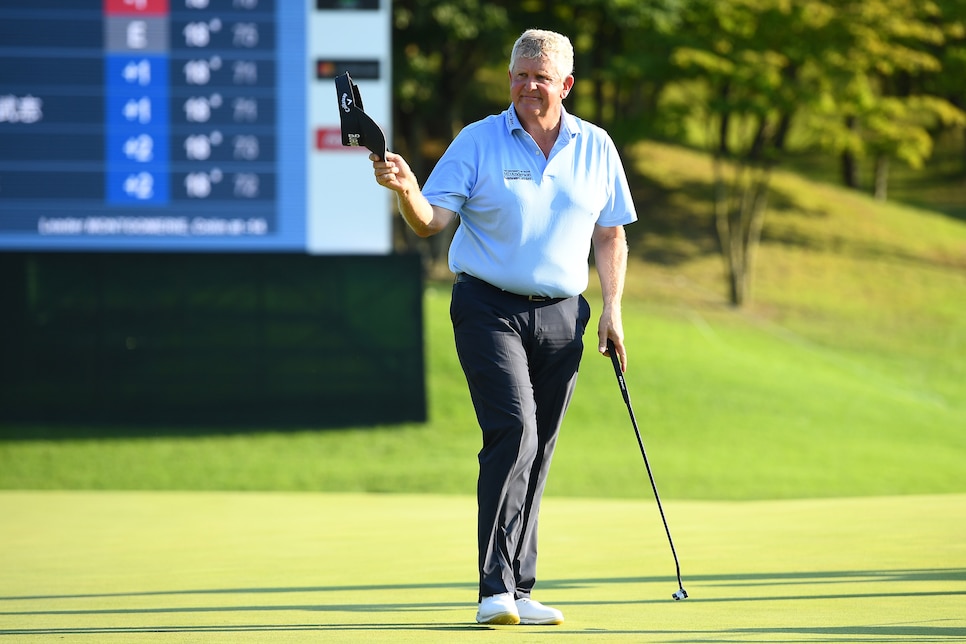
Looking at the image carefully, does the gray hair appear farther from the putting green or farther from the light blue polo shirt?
the putting green

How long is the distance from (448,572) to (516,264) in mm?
2047

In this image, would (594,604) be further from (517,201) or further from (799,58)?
(799,58)

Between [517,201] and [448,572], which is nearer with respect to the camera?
[517,201]

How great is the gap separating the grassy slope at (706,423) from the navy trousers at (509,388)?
7.91m

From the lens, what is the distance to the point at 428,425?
14.2 m

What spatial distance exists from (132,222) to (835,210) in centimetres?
2102

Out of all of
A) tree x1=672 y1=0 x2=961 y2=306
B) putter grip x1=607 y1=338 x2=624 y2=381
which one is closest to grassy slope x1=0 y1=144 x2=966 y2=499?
tree x1=672 y1=0 x2=961 y2=306

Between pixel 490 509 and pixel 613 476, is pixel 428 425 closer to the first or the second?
pixel 613 476

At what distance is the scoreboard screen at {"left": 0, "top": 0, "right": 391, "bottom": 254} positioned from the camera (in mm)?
12031

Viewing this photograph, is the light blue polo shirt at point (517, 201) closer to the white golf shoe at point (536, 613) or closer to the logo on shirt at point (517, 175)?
the logo on shirt at point (517, 175)

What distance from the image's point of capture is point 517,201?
4312 mm

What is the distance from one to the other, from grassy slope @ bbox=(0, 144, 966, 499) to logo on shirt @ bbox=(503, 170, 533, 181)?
321 inches

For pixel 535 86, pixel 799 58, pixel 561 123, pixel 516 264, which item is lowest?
pixel 799 58

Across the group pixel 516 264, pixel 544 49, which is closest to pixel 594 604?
pixel 516 264
